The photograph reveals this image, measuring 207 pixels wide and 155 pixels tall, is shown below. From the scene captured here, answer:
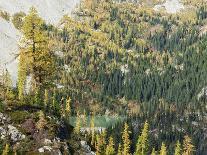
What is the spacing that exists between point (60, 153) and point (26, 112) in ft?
42.4

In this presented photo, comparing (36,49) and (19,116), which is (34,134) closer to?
(19,116)

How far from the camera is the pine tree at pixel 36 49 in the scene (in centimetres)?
9388

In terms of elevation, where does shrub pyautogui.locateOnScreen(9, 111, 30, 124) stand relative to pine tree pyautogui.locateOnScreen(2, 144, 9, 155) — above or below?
above

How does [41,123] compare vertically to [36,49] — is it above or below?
below

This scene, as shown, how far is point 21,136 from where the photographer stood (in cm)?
9344

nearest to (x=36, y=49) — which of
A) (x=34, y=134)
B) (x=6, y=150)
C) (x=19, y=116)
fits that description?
(x=19, y=116)

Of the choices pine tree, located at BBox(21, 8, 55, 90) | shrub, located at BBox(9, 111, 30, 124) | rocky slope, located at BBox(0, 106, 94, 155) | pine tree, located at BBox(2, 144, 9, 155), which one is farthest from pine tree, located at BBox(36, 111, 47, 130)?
pine tree, located at BBox(21, 8, 55, 90)

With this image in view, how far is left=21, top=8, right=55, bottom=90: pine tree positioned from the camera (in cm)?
9388

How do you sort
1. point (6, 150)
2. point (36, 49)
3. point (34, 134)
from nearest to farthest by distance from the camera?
point (6, 150), point (34, 134), point (36, 49)

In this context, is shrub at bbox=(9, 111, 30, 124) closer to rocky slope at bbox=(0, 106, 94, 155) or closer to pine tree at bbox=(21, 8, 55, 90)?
rocky slope at bbox=(0, 106, 94, 155)

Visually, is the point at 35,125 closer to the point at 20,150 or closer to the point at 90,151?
the point at 20,150

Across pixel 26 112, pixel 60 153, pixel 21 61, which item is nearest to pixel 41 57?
pixel 21 61

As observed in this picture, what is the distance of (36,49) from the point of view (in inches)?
3797

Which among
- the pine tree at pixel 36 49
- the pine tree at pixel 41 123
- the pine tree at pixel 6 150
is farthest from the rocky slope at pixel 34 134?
the pine tree at pixel 36 49
